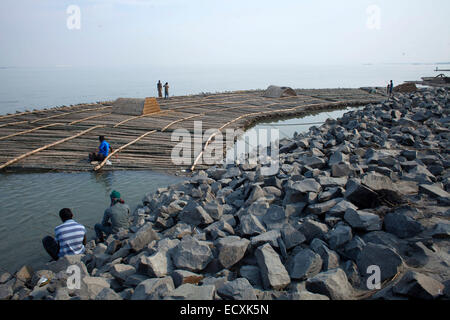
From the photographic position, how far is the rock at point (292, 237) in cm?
282

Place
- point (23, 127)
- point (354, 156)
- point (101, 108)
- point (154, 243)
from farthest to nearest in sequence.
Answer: point (101, 108) < point (23, 127) < point (354, 156) < point (154, 243)

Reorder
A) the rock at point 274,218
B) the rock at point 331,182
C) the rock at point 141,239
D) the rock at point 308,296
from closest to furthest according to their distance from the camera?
the rock at point 308,296 < the rock at point 274,218 < the rock at point 141,239 < the rock at point 331,182

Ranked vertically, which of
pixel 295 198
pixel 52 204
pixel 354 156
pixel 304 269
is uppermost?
pixel 354 156

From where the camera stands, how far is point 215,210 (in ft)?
12.6

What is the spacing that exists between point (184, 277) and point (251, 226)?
976mm

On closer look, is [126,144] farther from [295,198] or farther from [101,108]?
[295,198]

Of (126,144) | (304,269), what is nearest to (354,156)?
(304,269)

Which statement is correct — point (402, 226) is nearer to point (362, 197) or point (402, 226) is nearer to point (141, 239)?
point (362, 197)

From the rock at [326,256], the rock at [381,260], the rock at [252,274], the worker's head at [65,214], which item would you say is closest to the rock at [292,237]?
the rock at [326,256]

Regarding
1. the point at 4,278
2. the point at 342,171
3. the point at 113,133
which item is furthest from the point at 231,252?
the point at 113,133

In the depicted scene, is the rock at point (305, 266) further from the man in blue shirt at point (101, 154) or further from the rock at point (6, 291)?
the man in blue shirt at point (101, 154)

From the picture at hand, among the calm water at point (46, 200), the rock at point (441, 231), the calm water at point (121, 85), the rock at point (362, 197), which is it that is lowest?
the calm water at point (46, 200)

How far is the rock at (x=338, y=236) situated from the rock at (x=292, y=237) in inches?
9.3
